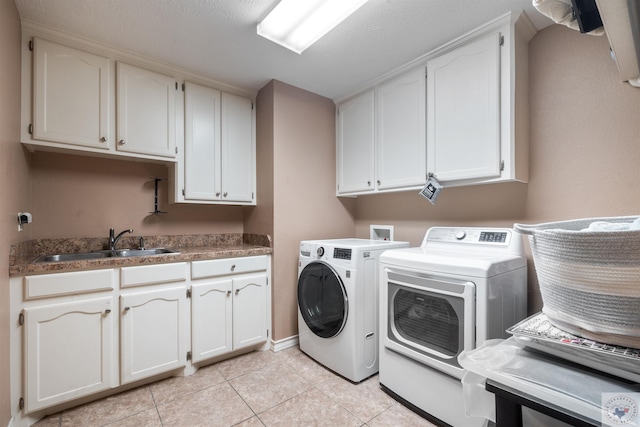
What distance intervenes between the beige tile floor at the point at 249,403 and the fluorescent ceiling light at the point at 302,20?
226 centimetres

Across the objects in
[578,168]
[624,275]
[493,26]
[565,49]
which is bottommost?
[624,275]

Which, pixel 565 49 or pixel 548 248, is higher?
pixel 565 49

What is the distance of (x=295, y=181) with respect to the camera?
2.58m

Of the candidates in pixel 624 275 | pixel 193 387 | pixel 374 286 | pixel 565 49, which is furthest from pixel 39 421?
pixel 565 49

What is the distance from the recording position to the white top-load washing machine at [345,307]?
1965 mm

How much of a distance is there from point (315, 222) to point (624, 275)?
2.18m

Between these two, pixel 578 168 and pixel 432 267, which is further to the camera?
pixel 578 168

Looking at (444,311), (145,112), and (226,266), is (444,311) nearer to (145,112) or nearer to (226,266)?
(226,266)

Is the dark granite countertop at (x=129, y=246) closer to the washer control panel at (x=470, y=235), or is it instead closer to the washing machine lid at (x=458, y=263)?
the washing machine lid at (x=458, y=263)

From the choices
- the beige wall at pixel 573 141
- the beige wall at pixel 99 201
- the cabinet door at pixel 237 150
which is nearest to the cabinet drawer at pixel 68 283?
the beige wall at pixel 99 201

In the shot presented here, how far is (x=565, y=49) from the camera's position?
169cm

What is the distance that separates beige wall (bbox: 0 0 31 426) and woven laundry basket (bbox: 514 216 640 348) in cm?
217

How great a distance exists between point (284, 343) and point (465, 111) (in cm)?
227

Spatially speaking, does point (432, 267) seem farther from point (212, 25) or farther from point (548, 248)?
point (212, 25)
